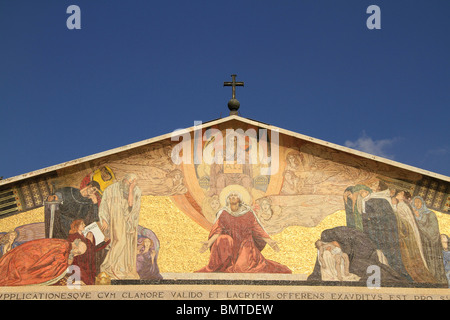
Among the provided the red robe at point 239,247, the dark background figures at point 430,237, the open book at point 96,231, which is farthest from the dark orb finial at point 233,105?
the dark background figures at point 430,237

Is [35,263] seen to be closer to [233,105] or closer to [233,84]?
[233,105]

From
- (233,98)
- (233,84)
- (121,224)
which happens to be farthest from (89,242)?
(233,84)

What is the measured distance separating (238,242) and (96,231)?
2480mm

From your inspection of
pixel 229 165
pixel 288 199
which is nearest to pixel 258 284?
pixel 288 199

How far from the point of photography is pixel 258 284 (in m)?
8.65

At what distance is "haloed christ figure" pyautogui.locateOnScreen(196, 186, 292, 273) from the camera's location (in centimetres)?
879

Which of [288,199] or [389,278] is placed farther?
[288,199]

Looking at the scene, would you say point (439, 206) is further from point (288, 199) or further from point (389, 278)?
point (288, 199)

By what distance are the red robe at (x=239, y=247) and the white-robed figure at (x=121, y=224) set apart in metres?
1.28

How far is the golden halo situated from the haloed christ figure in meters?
A: 0.05

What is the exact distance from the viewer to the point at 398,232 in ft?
29.8

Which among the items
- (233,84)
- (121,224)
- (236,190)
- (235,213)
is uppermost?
(233,84)
